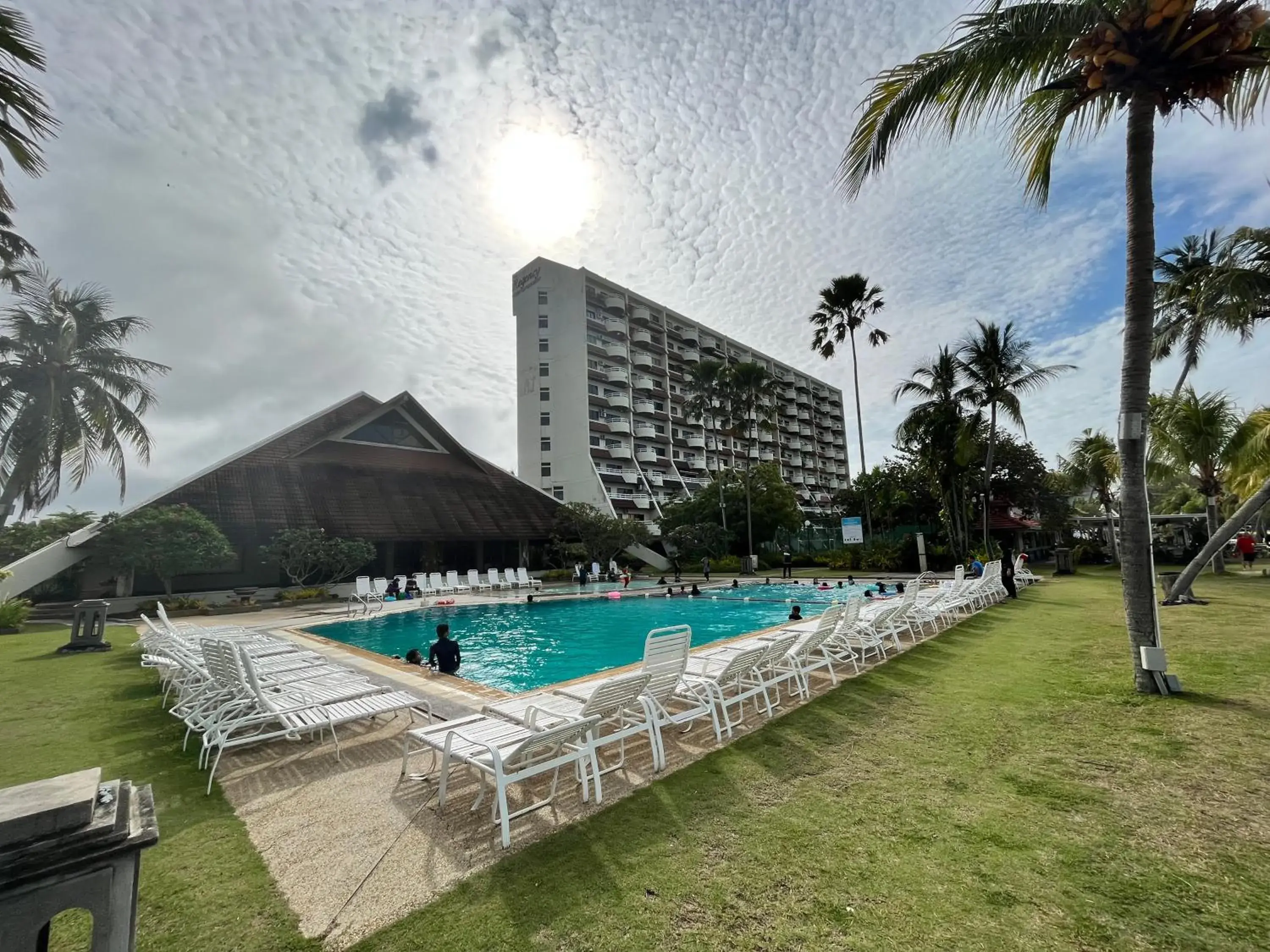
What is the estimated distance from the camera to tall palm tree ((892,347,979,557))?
25.4m

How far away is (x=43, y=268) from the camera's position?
18.1 metres

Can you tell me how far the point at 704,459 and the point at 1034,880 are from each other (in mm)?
56153

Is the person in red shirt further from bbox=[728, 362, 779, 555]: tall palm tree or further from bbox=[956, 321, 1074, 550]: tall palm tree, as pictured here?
bbox=[728, 362, 779, 555]: tall palm tree

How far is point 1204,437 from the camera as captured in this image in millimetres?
19578

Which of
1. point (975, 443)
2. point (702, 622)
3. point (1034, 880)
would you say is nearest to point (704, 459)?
point (975, 443)

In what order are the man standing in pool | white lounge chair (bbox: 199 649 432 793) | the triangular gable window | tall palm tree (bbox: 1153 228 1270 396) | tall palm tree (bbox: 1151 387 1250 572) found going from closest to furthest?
1. white lounge chair (bbox: 199 649 432 793)
2. the man standing in pool
3. tall palm tree (bbox: 1153 228 1270 396)
4. tall palm tree (bbox: 1151 387 1250 572)
5. the triangular gable window

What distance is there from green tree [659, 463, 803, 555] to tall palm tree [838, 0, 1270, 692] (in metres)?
30.0

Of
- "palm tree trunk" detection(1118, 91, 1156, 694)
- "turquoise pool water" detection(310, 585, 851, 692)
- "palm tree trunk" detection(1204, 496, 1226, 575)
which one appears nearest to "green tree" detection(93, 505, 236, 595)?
"turquoise pool water" detection(310, 585, 851, 692)

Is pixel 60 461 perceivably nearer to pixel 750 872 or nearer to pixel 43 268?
pixel 43 268

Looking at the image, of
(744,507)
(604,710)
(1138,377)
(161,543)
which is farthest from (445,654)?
(744,507)

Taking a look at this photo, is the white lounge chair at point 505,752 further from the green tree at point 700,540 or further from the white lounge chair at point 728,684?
the green tree at point 700,540

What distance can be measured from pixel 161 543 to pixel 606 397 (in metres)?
37.1

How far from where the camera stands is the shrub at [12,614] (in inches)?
512

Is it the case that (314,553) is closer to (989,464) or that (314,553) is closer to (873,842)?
(873,842)
